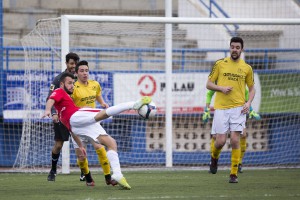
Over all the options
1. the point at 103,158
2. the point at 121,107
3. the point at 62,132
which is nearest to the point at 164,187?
the point at 103,158

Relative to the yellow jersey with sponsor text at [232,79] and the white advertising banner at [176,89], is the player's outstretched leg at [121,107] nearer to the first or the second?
the yellow jersey with sponsor text at [232,79]

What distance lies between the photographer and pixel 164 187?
1114cm

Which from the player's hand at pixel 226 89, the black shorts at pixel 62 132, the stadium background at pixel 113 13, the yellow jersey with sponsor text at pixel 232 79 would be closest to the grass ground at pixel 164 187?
the black shorts at pixel 62 132

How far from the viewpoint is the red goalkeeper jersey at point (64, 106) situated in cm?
1088

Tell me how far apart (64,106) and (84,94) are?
128 centimetres

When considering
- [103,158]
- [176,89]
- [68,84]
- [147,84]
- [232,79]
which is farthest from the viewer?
[176,89]

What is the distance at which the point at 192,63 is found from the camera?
1820 centimetres

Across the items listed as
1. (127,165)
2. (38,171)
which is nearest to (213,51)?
(127,165)

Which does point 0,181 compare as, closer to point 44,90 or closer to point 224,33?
point 44,90

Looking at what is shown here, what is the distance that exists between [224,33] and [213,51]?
139cm

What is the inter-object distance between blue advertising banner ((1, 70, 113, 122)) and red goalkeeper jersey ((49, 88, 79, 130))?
14.7 feet

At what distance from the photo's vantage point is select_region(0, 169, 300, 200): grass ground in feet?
32.2

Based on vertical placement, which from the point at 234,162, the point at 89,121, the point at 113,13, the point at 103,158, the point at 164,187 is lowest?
the point at 164,187

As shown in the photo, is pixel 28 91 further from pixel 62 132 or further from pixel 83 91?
pixel 83 91
